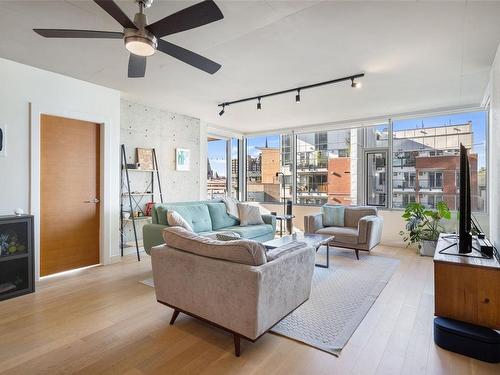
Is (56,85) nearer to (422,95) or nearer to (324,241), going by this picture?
(324,241)

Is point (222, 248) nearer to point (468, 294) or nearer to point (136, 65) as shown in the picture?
point (136, 65)

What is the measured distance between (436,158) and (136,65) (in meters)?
5.45

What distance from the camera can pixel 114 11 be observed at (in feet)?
5.86

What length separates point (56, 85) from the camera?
3.64 meters

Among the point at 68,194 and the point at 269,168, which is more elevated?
the point at 269,168

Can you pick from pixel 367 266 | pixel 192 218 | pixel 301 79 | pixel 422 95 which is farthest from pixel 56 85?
pixel 422 95

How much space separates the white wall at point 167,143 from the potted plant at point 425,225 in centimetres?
416

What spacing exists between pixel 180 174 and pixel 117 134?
1.65 metres

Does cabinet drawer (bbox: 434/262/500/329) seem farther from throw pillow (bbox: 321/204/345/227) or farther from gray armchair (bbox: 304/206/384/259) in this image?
throw pillow (bbox: 321/204/345/227)

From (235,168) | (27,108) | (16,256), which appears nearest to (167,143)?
(27,108)

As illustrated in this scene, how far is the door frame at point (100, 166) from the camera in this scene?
3422 mm

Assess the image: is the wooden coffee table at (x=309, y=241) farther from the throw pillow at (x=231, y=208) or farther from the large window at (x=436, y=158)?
the large window at (x=436, y=158)

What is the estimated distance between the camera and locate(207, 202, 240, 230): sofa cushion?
4691 mm

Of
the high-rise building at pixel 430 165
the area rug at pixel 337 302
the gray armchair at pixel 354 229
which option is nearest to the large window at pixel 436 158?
the high-rise building at pixel 430 165
